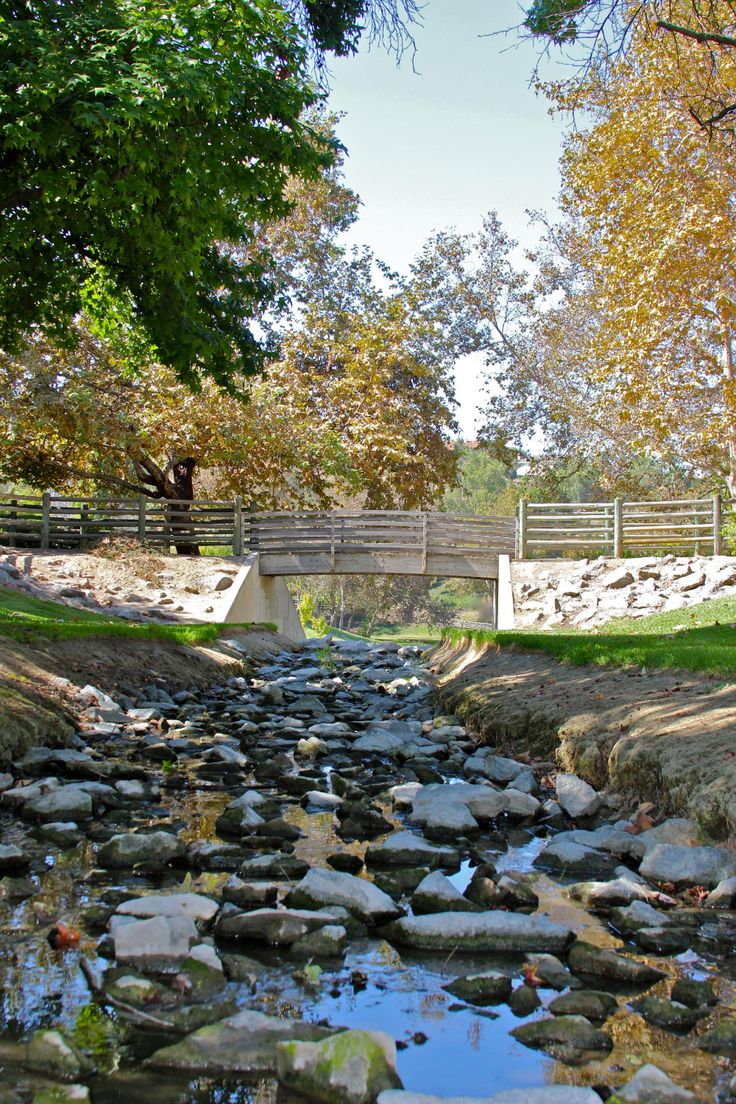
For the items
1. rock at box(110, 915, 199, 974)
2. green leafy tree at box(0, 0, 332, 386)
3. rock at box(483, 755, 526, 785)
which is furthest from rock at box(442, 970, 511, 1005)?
green leafy tree at box(0, 0, 332, 386)

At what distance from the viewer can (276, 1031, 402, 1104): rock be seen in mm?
2275

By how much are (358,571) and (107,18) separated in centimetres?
2003

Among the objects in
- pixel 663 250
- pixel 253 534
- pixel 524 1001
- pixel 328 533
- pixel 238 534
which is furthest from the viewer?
pixel 253 534

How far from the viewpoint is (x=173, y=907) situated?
3.41 meters

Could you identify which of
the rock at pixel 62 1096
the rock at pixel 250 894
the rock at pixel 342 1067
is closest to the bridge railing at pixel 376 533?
the rock at pixel 250 894

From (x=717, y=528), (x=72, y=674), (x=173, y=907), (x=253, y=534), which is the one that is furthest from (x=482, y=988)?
(x=253, y=534)

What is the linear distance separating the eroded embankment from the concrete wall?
444 inches

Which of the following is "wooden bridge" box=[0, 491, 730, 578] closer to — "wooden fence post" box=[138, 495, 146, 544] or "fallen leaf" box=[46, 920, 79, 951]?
"wooden fence post" box=[138, 495, 146, 544]

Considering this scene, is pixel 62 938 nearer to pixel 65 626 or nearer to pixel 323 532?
pixel 65 626

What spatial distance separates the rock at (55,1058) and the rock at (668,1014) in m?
1.53

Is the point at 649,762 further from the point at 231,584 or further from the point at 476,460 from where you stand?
the point at 476,460

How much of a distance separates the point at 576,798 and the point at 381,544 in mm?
21295

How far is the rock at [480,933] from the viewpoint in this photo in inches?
131

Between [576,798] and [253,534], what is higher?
[253,534]
